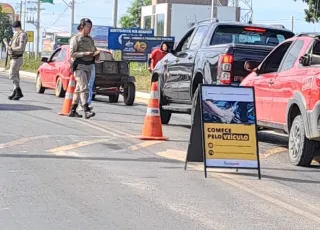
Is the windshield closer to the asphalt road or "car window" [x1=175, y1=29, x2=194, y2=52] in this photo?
"car window" [x1=175, y1=29, x2=194, y2=52]

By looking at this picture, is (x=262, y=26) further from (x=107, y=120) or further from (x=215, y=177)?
(x=215, y=177)

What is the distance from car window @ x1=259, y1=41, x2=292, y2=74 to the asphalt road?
1.31 metres

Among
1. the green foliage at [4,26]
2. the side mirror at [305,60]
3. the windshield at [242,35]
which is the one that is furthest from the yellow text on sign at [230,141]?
the green foliage at [4,26]

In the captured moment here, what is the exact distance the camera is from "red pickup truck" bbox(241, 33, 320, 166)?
10629 mm

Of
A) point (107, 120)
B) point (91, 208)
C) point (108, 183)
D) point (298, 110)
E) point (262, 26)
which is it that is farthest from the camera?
point (107, 120)

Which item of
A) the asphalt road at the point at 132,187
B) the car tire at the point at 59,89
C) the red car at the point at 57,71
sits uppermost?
the red car at the point at 57,71

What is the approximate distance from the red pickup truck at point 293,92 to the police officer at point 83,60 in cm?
379

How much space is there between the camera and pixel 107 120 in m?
16.4

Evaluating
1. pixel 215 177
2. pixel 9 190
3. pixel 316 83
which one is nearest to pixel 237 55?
pixel 316 83

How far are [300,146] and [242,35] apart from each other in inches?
175

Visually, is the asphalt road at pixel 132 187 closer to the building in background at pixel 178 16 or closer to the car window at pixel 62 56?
the car window at pixel 62 56

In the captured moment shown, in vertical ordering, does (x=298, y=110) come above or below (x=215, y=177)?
above

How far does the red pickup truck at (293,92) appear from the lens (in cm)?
1063

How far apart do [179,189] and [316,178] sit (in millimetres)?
2169
